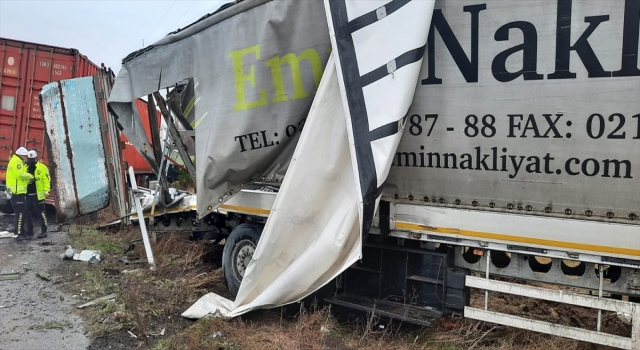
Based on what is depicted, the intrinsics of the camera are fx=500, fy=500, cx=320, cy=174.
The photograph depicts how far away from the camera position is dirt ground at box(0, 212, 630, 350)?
14.4 feet

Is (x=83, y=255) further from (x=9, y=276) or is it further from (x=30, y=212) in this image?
(x=30, y=212)

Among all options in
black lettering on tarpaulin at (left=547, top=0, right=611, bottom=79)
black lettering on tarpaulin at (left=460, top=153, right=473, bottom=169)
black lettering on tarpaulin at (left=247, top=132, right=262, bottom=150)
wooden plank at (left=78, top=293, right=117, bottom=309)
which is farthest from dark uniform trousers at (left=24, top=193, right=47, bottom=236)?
black lettering on tarpaulin at (left=547, top=0, right=611, bottom=79)

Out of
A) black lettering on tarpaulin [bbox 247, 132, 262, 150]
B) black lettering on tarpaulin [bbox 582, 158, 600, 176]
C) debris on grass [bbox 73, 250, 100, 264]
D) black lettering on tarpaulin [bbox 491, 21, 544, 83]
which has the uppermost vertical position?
black lettering on tarpaulin [bbox 491, 21, 544, 83]

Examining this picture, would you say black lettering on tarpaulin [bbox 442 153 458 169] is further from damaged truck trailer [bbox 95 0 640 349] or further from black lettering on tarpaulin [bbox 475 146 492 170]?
black lettering on tarpaulin [bbox 475 146 492 170]

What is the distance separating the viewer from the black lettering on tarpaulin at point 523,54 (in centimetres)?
362

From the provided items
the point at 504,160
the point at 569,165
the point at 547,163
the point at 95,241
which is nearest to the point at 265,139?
the point at 504,160

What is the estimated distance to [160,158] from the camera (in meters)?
6.54

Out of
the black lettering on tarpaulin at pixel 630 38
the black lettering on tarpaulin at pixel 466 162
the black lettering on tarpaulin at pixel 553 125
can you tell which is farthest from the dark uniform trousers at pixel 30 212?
the black lettering on tarpaulin at pixel 630 38

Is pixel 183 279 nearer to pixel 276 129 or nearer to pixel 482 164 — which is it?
pixel 276 129

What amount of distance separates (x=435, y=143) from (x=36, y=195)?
Result: 8.13m

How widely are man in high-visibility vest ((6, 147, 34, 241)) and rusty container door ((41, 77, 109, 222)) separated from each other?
157 centimetres

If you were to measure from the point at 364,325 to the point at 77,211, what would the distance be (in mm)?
5151

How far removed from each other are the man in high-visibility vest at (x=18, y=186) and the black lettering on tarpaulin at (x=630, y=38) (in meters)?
9.36

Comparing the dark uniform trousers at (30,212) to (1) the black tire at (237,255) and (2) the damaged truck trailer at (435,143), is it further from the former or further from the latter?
(2) the damaged truck trailer at (435,143)
